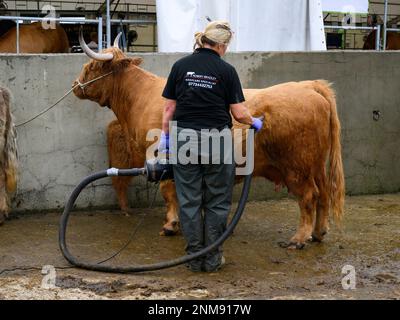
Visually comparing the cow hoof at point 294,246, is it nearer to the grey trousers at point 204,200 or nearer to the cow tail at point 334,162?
the cow tail at point 334,162

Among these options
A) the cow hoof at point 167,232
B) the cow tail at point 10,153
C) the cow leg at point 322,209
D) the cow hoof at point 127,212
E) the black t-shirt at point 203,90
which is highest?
the black t-shirt at point 203,90

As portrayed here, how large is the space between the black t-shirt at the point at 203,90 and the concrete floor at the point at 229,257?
1361mm

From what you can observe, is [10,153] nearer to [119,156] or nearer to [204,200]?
[119,156]

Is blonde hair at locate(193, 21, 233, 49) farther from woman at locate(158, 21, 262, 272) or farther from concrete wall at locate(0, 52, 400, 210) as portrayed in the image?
concrete wall at locate(0, 52, 400, 210)

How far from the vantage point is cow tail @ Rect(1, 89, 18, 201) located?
295 inches

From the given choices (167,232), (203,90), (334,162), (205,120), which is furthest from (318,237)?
(203,90)

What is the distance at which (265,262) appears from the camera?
21.4 feet

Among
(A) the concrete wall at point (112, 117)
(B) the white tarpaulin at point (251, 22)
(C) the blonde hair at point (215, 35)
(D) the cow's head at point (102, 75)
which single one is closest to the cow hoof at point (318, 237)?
(A) the concrete wall at point (112, 117)

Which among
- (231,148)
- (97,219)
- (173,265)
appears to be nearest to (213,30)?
(231,148)

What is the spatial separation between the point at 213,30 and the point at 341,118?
3.71 meters

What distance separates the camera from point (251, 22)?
32.0 feet

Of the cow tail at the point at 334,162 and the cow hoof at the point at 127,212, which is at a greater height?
the cow tail at the point at 334,162

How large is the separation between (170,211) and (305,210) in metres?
1.44

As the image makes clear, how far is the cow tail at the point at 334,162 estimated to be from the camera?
276 inches
